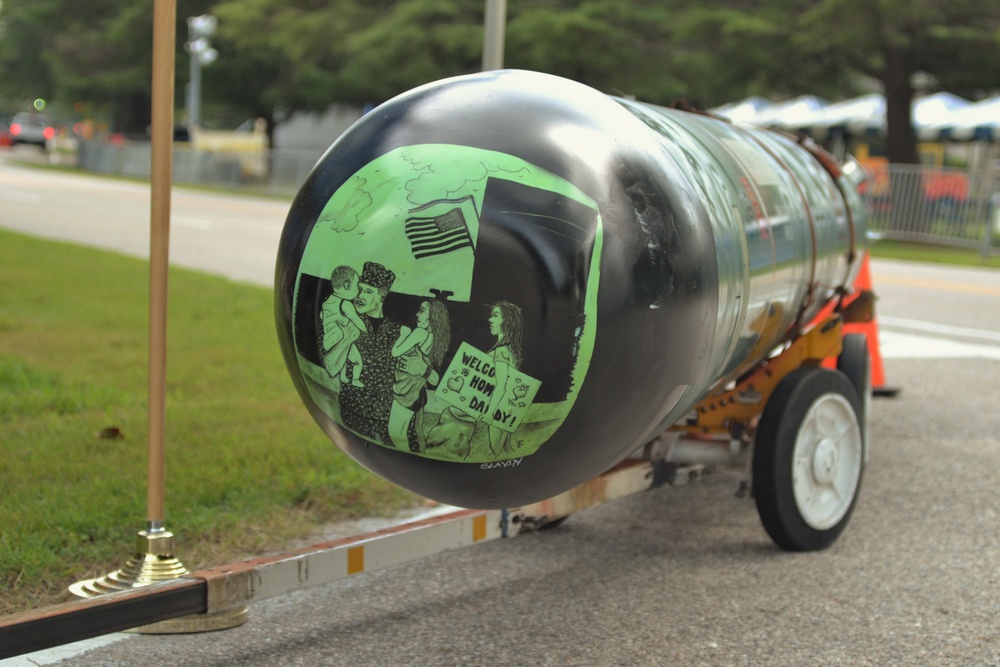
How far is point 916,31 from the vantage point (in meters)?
23.4

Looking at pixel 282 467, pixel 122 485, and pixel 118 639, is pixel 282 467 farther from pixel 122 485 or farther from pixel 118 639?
pixel 118 639

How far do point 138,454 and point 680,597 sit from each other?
2.52 meters

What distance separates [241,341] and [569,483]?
556cm

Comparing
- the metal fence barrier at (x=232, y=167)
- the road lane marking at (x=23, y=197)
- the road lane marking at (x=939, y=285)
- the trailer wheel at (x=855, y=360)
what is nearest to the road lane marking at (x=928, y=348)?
the road lane marking at (x=939, y=285)

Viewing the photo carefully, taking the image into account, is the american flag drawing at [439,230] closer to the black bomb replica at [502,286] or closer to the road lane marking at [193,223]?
the black bomb replica at [502,286]

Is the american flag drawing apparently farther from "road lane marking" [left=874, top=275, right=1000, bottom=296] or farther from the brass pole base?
"road lane marking" [left=874, top=275, right=1000, bottom=296]

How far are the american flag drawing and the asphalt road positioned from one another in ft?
4.56

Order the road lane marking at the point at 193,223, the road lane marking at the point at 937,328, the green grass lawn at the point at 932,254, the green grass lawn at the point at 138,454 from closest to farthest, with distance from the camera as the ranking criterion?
the green grass lawn at the point at 138,454 → the road lane marking at the point at 937,328 → the green grass lawn at the point at 932,254 → the road lane marking at the point at 193,223

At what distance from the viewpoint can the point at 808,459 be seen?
176 inches

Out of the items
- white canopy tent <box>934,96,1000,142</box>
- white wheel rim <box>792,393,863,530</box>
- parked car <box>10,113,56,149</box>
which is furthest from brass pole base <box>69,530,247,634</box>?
parked car <box>10,113,56,149</box>

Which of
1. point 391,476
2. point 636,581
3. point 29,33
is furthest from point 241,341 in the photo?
point 29,33

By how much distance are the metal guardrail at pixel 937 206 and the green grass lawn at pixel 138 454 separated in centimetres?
1530

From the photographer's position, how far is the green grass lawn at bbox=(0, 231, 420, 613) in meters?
4.24

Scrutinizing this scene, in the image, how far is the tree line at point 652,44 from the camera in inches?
906
